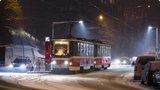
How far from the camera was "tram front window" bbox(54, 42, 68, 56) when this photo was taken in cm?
4681

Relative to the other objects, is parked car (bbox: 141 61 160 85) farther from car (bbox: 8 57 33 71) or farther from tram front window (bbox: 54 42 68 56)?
car (bbox: 8 57 33 71)

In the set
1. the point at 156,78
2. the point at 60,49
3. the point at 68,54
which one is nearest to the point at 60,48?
the point at 60,49

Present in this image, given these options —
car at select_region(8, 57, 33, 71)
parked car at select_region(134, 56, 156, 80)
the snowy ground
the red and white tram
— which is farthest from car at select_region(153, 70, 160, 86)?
car at select_region(8, 57, 33, 71)

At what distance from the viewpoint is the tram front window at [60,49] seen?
1843 inches

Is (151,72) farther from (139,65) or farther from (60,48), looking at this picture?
(60,48)

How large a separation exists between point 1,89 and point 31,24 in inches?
2283

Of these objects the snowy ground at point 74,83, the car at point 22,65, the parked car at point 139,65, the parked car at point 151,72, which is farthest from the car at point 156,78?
the car at point 22,65

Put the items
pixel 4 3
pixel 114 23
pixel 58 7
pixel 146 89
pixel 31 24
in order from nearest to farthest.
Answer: pixel 146 89
pixel 4 3
pixel 31 24
pixel 58 7
pixel 114 23

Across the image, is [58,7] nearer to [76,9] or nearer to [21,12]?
[76,9]

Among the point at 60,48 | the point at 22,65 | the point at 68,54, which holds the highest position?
the point at 60,48

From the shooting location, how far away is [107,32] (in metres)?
104

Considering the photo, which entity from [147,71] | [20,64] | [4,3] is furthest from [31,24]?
[147,71]

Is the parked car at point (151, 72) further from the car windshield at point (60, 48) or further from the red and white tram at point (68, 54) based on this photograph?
the car windshield at point (60, 48)

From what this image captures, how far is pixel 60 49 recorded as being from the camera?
4712 centimetres
